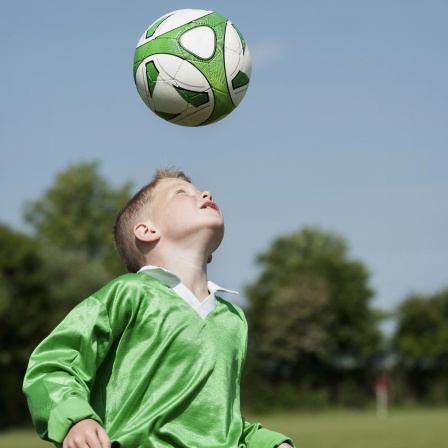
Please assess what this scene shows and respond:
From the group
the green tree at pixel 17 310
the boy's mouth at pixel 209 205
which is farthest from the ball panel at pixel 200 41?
the green tree at pixel 17 310

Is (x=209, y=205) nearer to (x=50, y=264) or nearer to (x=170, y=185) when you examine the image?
(x=170, y=185)

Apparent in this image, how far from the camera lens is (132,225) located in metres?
4.68

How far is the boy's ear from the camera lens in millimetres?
4578

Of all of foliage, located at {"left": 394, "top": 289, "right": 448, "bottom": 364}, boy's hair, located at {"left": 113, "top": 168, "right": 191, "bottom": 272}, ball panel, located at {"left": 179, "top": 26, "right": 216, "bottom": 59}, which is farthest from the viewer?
foliage, located at {"left": 394, "top": 289, "right": 448, "bottom": 364}

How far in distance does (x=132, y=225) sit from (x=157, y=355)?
2.38ft

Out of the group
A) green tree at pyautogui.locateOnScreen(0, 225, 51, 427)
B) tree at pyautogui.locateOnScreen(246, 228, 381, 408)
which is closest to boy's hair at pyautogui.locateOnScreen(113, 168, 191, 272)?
green tree at pyautogui.locateOnScreen(0, 225, 51, 427)

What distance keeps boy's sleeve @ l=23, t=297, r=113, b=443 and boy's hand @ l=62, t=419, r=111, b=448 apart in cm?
8

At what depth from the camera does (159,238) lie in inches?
180

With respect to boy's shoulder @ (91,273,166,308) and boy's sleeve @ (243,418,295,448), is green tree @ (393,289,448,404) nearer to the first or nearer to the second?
boy's sleeve @ (243,418,295,448)

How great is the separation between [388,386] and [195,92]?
51006mm

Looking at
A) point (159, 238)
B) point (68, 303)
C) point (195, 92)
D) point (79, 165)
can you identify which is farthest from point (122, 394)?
point (79, 165)

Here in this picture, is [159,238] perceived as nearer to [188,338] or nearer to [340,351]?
[188,338]

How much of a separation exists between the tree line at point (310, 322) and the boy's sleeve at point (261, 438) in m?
46.1

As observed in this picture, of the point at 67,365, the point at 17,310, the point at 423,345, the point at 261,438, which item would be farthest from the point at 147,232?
the point at 423,345
